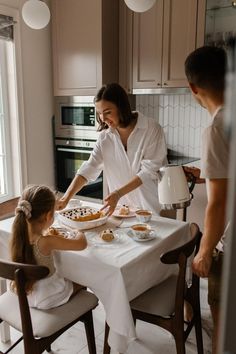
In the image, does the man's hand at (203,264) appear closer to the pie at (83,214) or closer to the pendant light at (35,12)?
the pie at (83,214)

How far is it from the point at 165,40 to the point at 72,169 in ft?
4.51

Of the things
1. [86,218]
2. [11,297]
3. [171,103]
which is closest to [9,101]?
[171,103]

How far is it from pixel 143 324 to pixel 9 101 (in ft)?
6.70

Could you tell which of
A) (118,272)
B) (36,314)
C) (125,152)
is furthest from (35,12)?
(36,314)

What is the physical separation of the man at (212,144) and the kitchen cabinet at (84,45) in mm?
1815

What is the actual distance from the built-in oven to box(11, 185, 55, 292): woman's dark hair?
1.65m

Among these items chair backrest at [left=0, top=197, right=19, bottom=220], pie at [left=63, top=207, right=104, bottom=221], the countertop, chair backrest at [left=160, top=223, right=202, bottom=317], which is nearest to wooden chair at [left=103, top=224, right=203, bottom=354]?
chair backrest at [left=160, top=223, right=202, bottom=317]

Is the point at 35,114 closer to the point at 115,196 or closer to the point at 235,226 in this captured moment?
the point at 115,196

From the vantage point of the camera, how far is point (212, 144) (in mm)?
1189

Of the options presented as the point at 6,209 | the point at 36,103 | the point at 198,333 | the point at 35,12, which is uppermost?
the point at 35,12

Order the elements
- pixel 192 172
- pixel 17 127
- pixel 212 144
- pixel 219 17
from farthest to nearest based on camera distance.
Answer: pixel 17 127 → pixel 219 17 → pixel 192 172 → pixel 212 144

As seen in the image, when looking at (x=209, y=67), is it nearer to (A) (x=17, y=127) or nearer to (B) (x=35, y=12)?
(B) (x=35, y=12)

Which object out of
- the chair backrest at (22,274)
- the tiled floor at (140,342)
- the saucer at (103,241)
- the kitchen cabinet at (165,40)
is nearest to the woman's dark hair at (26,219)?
the chair backrest at (22,274)

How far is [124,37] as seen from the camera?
9.94 feet
